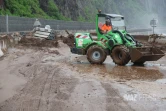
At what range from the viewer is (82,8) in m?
57.8

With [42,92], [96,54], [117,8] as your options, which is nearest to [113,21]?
[96,54]

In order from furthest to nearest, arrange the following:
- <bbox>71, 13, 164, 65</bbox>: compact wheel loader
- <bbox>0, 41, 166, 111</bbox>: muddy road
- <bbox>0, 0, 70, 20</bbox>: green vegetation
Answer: <bbox>0, 0, 70, 20</bbox>: green vegetation < <bbox>71, 13, 164, 65</bbox>: compact wheel loader < <bbox>0, 41, 166, 111</bbox>: muddy road

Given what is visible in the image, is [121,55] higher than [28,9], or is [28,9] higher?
[28,9]

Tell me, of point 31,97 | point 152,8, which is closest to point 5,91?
point 31,97

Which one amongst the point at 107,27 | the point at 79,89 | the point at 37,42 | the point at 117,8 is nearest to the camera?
the point at 79,89

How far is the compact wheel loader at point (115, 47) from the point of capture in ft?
44.7

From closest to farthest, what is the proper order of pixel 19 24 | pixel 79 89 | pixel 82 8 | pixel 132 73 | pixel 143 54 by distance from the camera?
pixel 79 89 → pixel 132 73 → pixel 143 54 → pixel 19 24 → pixel 82 8

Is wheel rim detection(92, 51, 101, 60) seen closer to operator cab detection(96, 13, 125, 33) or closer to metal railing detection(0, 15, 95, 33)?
operator cab detection(96, 13, 125, 33)

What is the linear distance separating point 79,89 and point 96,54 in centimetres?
619

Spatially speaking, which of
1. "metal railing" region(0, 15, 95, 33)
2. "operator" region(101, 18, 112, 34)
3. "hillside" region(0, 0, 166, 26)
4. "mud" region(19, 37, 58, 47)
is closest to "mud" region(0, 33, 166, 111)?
"operator" region(101, 18, 112, 34)

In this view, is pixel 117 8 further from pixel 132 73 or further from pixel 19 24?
pixel 132 73

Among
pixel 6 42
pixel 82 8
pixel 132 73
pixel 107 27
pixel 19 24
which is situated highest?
pixel 82 8

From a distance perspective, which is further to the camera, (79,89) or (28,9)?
(28,9)

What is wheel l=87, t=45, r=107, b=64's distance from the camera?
1439 centimetres
